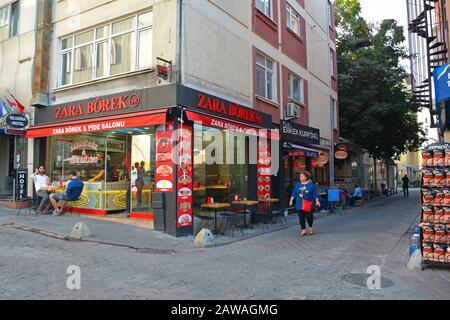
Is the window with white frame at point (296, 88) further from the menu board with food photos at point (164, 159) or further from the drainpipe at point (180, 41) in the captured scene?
the menu board with food photos at point (164, 159)

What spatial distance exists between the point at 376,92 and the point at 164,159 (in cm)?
1863

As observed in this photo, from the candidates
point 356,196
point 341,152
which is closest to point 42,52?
point 341,152

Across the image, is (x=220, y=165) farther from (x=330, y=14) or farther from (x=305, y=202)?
(x=330, y=14)

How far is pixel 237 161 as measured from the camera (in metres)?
14.0

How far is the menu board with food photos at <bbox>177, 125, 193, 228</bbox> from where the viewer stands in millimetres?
9953

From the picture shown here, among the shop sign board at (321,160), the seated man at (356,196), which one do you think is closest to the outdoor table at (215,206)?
the shop sign board at (321,160)

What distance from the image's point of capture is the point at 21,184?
44.2 ft

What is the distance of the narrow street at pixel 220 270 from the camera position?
5.33 metres

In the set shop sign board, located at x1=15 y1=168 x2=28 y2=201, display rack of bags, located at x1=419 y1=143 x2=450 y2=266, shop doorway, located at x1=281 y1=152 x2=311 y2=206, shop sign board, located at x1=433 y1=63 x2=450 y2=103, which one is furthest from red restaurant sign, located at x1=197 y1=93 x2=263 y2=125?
shop sign board, located at x1=15 y1=168 x2=28 y2=201

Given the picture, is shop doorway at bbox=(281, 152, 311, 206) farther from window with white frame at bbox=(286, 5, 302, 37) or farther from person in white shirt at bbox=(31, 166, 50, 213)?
person in white shirt at bbox=(31, 166, 50, 213)
